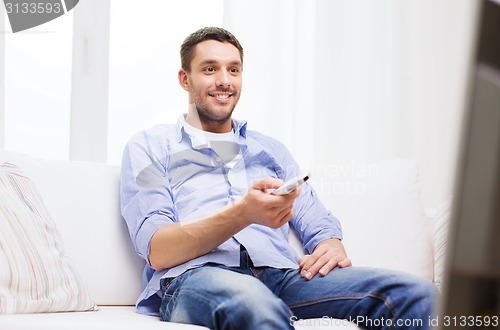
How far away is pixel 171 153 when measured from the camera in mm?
1849

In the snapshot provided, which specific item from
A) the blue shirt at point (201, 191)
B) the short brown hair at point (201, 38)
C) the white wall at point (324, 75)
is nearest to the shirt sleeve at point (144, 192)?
the blue shirt at point (201, 191)

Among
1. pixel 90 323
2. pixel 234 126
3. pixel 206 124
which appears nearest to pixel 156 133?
pixel 206 124

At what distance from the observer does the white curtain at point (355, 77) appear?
8.76 ft

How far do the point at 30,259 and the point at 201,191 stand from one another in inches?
19.9

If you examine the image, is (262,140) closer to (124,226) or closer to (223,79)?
(223,79)

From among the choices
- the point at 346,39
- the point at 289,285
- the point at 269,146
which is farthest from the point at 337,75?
the point at 289,285

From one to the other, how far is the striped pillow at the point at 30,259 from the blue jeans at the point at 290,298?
226 millimetres

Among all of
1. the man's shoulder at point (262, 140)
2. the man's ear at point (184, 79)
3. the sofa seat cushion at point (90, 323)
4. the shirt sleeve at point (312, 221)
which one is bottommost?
the sofa seat cushion at point (90, 323)

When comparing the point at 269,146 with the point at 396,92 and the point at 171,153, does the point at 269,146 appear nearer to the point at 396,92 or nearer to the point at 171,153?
the point at 171,153

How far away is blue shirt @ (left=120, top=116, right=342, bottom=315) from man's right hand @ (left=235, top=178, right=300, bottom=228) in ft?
0.55

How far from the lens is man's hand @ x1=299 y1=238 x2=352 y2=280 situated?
1647 mm

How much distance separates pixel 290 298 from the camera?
1.62m

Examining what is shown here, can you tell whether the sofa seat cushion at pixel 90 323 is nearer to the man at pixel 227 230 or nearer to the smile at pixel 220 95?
the man at pixel 227 230

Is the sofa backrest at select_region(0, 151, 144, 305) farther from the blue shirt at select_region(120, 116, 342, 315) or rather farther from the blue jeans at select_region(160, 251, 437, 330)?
the blue jeans at select_region(160, 251, 437, 330)
